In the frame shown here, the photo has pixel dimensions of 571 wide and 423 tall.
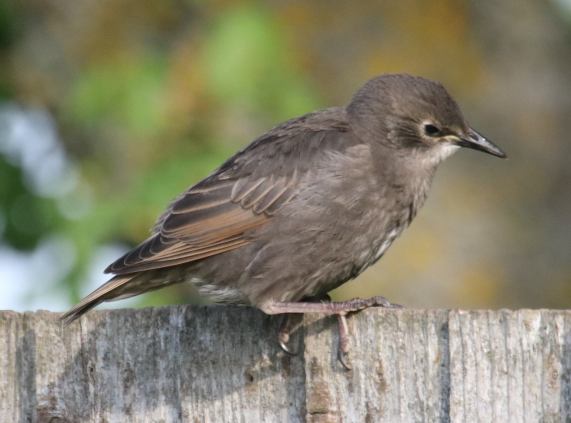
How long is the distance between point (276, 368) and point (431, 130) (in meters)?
2.15

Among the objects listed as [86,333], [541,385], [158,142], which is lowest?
[541,385]

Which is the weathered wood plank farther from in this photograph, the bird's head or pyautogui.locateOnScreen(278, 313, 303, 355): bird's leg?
the bird's head

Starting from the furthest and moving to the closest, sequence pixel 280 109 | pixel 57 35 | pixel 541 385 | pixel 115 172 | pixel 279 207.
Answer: pixel 57 35
pixel 115 172
pixel 280 109
pixel 279 207
pixel 541 385

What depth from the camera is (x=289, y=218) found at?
16.9 feet

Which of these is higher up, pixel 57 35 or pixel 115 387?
pixel 57 35

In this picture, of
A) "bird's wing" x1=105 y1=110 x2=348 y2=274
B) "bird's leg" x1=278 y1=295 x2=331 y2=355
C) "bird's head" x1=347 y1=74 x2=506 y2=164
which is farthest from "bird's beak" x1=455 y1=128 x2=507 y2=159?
"bird's leg" x1=278 y1=295 x2=331 y2=355

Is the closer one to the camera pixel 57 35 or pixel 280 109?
pixel 280 109

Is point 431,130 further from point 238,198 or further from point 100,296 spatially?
point 100,296

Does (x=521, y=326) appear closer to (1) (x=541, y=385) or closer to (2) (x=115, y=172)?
(1) (x=541, y=385)

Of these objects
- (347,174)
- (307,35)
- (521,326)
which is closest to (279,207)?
(347,174)

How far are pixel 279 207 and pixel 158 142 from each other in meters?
1.30

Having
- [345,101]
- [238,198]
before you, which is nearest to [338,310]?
[238,198]

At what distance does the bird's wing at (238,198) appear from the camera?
5176mm

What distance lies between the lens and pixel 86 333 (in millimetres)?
3994
